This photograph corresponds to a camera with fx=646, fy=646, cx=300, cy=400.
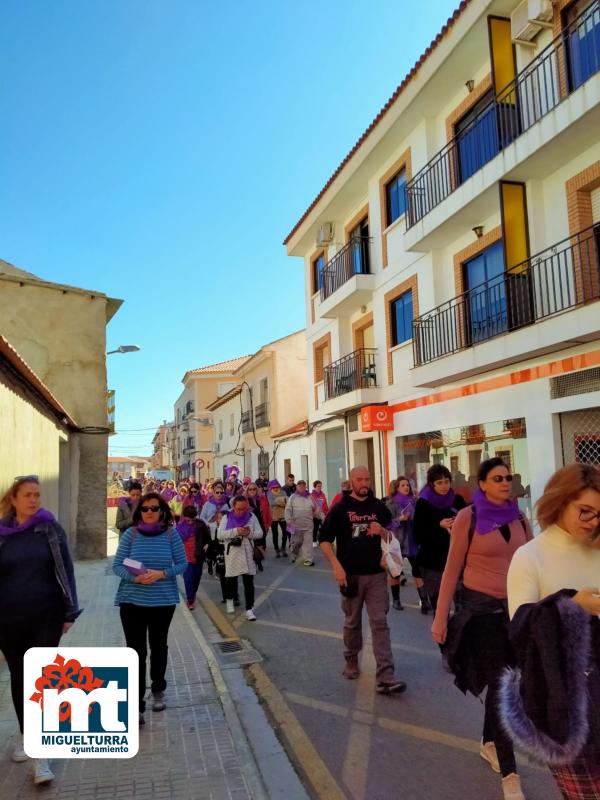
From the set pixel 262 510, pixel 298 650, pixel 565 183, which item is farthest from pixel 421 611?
pixel 565 183

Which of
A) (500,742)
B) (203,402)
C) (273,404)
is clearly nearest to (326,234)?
(273,404)

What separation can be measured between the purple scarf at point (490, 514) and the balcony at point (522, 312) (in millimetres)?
6270

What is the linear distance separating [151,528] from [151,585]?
0.41 m

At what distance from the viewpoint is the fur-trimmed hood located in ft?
7.16

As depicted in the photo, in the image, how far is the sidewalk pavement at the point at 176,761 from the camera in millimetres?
3533

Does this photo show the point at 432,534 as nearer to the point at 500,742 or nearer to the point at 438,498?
the point at 438,498

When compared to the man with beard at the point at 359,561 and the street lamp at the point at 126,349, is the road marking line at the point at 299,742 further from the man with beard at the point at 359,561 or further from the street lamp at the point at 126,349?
the street lamp at the point at 126,349

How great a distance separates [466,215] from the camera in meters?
12.6

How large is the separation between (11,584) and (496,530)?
9.52 ft

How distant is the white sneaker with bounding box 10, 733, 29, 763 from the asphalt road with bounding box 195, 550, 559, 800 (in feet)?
5.34

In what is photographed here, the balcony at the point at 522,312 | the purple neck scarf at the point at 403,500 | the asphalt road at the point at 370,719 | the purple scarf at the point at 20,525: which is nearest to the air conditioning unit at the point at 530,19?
the balcony at the point at 522,312

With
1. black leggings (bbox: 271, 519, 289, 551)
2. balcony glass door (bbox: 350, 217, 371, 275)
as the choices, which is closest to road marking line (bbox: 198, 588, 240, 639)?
black leggings (bbox: 271, 519, 289, 551)

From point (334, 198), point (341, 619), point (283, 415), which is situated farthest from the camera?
point (283, 415)

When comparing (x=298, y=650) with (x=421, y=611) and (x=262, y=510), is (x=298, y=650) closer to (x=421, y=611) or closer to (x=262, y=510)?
(x=421, y=611)
